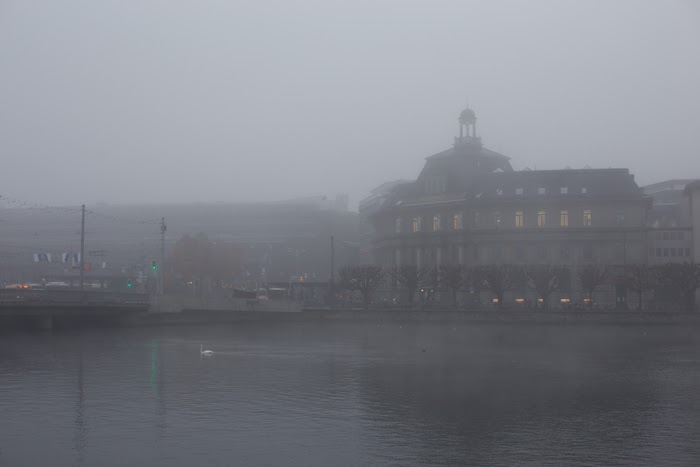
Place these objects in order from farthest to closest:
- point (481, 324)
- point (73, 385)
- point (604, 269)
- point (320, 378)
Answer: point (604, 269) → point (481, 324) → point (320, 378) → point (73, 385)

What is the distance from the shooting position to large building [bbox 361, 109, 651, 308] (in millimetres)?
104812

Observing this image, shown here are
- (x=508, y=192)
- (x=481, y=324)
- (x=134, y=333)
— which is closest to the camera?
(x=134, y=333)

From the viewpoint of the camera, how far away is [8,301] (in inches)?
2457

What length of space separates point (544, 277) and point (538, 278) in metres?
0.74

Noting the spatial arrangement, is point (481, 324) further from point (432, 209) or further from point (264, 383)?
point (264, 383)

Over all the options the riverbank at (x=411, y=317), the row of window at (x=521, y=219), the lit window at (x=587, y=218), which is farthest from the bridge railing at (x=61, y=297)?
the lit window at (x=587, y=218)

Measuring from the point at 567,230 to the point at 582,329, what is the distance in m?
31.1

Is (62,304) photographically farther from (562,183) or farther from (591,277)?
(562,183)

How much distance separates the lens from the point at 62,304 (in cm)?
6531

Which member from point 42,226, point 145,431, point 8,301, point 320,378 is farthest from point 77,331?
point 42,226

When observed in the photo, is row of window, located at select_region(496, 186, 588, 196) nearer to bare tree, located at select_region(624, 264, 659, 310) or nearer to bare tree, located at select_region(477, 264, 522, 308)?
bare tree, located at select_region(477, 264, 522, 308)

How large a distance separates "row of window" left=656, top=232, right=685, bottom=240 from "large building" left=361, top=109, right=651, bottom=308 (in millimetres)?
9279

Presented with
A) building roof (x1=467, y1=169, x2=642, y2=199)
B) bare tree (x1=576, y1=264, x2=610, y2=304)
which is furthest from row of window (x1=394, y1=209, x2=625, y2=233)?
bare tree (x1=576, y1=264, x2=610, y2=304)

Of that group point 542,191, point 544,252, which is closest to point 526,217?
point 542,191
